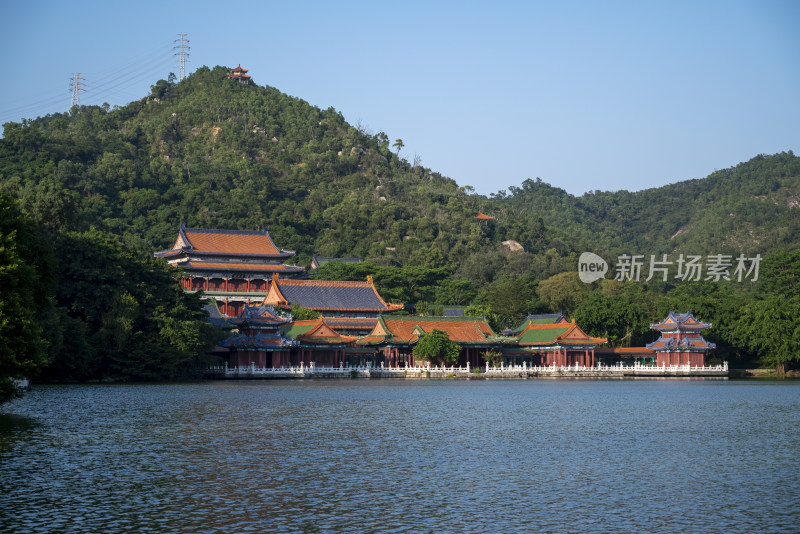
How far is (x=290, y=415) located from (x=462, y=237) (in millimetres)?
102463

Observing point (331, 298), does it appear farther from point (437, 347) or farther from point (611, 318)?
point (611, 318)

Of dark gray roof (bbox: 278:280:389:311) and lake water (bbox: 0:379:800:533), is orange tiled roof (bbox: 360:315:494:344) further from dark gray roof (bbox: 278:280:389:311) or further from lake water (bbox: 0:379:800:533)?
lake water (bbox: 0:379:800:533)

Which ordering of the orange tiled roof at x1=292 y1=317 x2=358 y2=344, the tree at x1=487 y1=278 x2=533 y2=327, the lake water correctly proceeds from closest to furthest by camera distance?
the lake water < the orange tiled roof at x1=292 y1=317 x2=358 y2=344 < the tree at x1=487 y1=278 x2=533 y2=327

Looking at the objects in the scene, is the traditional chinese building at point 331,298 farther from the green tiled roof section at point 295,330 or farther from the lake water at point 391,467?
the lake water at point 391,467

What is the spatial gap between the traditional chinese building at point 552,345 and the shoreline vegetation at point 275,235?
4353 mm

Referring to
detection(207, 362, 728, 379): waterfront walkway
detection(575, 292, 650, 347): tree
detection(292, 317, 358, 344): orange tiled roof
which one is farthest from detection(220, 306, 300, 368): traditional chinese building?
detection(575, 292, 650, 347): tree

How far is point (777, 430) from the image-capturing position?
3378 cm

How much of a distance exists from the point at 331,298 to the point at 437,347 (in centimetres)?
1390

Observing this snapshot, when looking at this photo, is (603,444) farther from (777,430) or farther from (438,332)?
(438,332)

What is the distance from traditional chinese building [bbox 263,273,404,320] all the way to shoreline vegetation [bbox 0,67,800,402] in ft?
29.8

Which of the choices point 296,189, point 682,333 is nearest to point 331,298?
point 682,333

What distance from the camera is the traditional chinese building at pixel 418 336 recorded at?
7651 centimetres

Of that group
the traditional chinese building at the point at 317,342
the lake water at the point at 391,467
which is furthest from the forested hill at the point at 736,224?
the lake water at the point at 391,467

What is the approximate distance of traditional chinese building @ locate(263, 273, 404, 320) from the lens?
8294 centimetres
